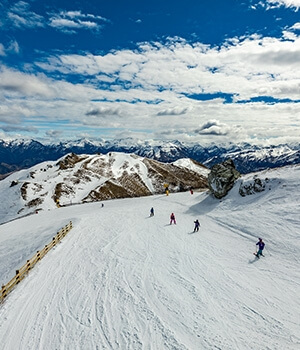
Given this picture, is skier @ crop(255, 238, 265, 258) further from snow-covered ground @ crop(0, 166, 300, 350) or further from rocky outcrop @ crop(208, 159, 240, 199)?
rocky outcrop @ crop(208, 159, 240, 199)

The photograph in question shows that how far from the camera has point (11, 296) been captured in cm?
1603

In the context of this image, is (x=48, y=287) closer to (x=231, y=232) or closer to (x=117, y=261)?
(x=117, y=261)

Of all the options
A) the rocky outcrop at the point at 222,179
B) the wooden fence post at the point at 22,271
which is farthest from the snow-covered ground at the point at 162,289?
the rocky outcrop at the point at 222,179

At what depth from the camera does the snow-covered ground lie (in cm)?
1162

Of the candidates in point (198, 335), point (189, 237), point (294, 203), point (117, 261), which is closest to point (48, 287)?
point (117, 261)

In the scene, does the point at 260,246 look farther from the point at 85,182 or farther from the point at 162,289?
the point at 85,182

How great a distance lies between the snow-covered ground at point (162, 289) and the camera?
11.6 metres

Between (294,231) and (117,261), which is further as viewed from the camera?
(294,231)

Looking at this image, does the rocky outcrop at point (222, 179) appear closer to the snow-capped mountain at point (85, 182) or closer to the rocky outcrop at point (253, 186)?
the rocky outcrop at point (253, 186)

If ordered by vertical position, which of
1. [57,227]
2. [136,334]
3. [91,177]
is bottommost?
[91,177]

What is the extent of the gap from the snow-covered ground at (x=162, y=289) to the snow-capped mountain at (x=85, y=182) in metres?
63.2

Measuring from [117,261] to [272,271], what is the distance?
40.8 ft

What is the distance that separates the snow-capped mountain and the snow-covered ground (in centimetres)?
6321

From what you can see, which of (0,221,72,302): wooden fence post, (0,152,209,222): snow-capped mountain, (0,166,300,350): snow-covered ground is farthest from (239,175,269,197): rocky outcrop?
(0,152,209,222): snow-capped mountain
